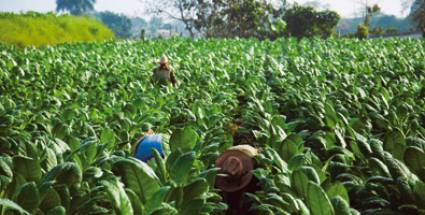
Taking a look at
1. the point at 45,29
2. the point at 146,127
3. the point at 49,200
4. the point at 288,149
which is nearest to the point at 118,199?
the point at 49,200

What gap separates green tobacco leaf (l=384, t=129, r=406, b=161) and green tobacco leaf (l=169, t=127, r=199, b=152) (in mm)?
1168

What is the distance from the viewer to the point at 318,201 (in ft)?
6.92

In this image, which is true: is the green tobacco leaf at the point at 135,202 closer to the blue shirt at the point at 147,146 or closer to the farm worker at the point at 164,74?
the blue shirt at the point at 147,146

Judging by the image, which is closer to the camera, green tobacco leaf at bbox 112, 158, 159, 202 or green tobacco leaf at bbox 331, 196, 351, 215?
green tobacco leaf at bbox 331, 196, 351, 215

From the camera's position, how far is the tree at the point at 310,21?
2101 inches

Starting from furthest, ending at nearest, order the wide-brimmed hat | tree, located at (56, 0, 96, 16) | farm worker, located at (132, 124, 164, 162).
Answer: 1. tree, located at (56, 0, 96, 16)
2. farm worker, located at (132, 124, 164, 162)
3. the wide-brimmed hat

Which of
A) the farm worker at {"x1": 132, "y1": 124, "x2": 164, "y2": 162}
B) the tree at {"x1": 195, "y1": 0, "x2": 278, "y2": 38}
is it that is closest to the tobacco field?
the farm worker at {"x1": 132, "y1": 124, "x2": 164, "y2": 162}

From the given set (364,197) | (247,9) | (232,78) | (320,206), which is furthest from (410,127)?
(247,9)

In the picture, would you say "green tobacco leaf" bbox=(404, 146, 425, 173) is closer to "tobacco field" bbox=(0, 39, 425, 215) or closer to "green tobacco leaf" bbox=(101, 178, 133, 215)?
"tobacco field" bbox=(0, 39, 425, 215)

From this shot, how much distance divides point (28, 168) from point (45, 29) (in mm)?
28781

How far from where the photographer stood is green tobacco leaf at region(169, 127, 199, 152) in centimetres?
327

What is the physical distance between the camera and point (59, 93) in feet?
21.9

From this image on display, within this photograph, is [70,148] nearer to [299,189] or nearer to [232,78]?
[299,189]

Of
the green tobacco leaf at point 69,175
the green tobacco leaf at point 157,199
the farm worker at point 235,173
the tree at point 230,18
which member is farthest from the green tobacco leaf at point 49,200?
the tree at point 230,18
